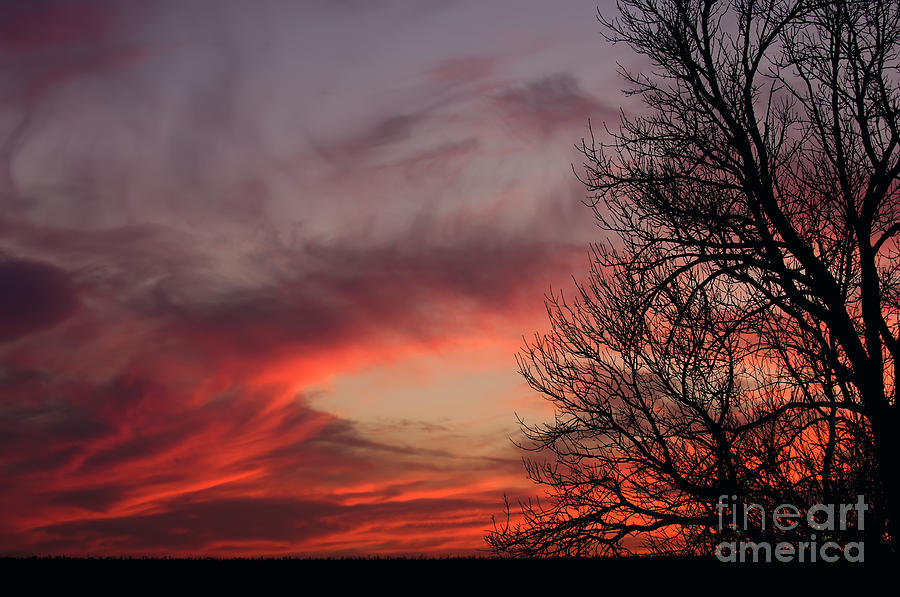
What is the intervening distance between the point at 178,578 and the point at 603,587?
4.84 meters

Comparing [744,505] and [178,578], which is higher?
[744,505]

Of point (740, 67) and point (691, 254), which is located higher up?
point (740, 67)

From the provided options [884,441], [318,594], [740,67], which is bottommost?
[318,594]

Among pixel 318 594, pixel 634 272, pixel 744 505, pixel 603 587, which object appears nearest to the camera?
pixel 318 594

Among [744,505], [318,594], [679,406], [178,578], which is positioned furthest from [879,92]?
[178,578]

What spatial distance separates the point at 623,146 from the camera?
40.8 ft

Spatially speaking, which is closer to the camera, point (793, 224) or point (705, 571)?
point (705, 571)

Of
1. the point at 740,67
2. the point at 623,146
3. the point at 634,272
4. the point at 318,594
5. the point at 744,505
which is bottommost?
the point at 318,594

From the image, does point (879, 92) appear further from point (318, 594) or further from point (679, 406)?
point (318, 594)

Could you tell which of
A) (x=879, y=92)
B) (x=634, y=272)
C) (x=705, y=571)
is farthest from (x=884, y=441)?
(x=879, y=92)

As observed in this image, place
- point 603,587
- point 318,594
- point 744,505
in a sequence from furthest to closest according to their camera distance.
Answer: point 744,505 < point 603,587 < point 318,594

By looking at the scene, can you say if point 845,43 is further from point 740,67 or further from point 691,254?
point 691,254

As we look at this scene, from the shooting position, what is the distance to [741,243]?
11086mm

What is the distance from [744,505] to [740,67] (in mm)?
5930
